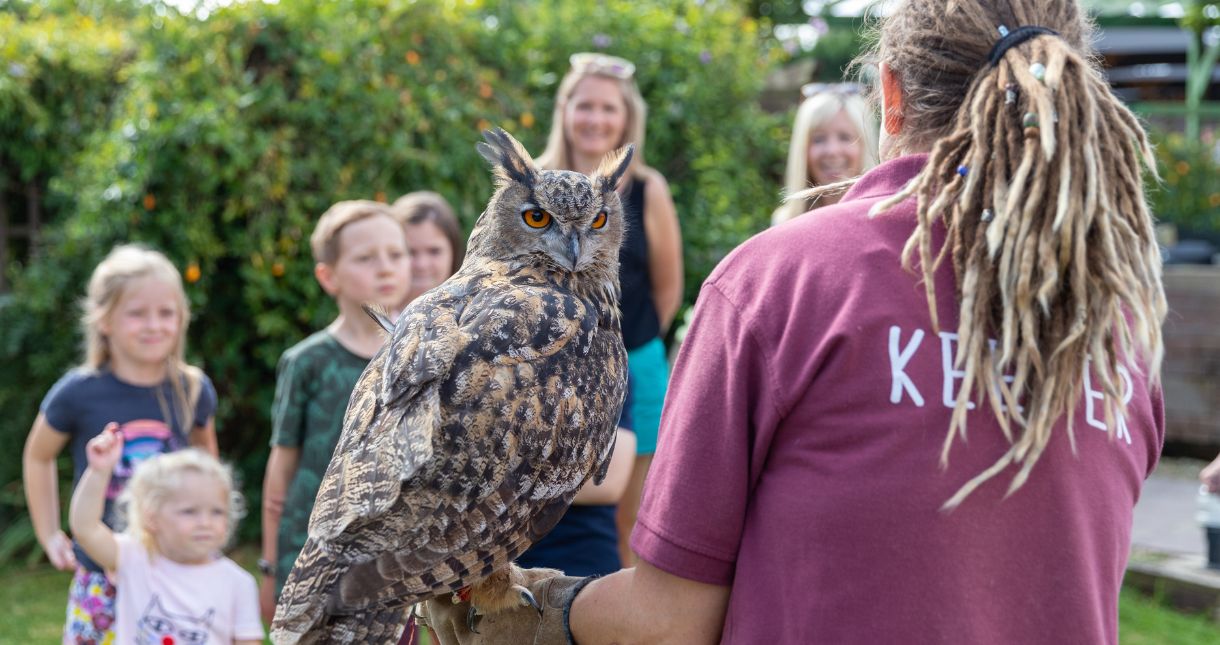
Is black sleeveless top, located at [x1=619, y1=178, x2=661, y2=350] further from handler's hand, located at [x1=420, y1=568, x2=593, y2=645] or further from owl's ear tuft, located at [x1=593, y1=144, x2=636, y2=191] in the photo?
handler's hand, located at [x1=420, y1=568, x2=593, y2=645]

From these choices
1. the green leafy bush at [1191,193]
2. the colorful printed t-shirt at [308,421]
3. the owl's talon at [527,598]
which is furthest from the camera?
the green leafy bush at [1191,193]

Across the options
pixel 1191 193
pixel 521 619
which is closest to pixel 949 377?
pixel 521 619

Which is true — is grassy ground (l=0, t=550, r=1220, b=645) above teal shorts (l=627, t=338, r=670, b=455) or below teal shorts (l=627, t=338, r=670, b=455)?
below

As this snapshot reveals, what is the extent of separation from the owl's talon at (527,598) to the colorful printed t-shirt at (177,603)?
5.00 ft

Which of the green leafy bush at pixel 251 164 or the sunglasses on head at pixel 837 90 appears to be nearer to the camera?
the sunglasses on head at pixel 837 90

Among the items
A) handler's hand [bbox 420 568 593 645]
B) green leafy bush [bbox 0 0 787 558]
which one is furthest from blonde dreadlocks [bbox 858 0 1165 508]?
green leafy bush [bbox 0 0 787 558]

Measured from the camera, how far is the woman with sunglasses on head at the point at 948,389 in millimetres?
1349

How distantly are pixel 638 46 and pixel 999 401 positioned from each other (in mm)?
6333

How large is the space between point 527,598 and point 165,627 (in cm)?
166

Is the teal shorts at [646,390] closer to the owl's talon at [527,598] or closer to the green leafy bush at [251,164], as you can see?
the owl's talon at [527,598]

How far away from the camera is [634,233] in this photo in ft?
13.6

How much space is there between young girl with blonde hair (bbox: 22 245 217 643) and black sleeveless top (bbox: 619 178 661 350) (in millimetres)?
1536

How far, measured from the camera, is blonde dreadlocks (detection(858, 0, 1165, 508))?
4.38ft

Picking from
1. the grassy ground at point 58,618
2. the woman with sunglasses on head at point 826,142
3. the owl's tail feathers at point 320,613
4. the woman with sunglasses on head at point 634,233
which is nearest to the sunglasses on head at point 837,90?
the woman with sunglasses on head at point 826,142
